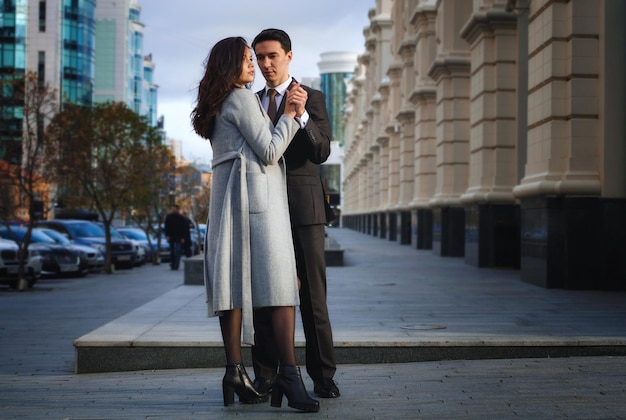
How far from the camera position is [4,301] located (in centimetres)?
1648

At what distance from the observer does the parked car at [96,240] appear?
94.3 ft

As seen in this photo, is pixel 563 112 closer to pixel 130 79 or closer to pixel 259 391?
pixel 259 391

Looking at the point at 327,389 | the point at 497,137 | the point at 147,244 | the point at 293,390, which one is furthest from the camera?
the point at 147,244

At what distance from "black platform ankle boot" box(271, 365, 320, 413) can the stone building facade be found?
27.1 feet

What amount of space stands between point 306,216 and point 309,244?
0.16 m

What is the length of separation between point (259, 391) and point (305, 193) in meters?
1.12

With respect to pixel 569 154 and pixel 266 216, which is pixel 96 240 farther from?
pixel 266 216

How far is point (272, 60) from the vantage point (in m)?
5.19

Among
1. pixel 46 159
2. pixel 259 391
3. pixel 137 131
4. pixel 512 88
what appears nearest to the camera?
pixel 259 391

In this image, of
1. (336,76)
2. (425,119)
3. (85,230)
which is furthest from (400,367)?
(336,76)

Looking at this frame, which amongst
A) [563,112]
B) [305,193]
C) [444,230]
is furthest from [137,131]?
[305,193]

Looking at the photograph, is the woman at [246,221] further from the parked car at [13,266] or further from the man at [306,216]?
the parked car at [13,266]

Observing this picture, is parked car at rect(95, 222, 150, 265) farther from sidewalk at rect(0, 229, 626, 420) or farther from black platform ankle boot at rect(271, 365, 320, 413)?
black platform ankle boot at rect(271, 365, 320, 413)

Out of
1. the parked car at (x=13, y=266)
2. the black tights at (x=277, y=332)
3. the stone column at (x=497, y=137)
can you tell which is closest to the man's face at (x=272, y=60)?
the black tights at (x=277, y=332)
